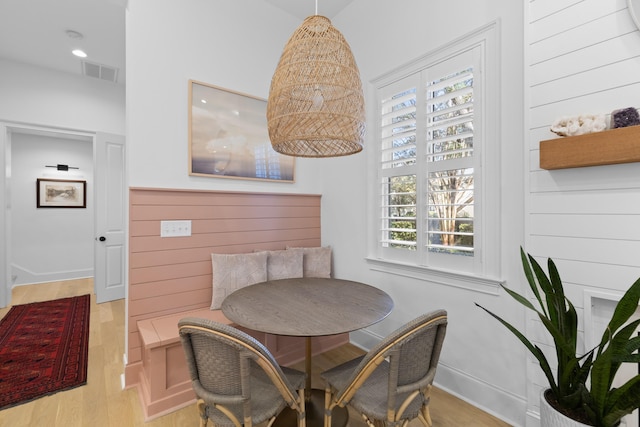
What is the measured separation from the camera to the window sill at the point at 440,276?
1.89 m

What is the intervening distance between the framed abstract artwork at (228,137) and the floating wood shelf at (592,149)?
217 centimetres

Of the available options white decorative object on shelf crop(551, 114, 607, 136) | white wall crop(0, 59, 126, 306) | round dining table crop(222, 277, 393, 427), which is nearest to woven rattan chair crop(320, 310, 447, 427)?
round dining table crop(222, 277, 393, 427)

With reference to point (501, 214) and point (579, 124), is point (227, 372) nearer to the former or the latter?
point (501, 214)

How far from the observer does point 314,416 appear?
1.80 meters

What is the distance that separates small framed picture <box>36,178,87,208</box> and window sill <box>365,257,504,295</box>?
5.66m

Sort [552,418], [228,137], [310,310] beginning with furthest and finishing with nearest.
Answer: [228,137] < [310,310] < [552,418]

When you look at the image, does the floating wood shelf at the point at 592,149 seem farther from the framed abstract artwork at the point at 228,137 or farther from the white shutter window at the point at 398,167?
the framed abstract artwork at the point at 228,137

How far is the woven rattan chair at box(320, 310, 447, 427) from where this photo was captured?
114 centimetres

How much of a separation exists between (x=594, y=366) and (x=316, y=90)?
1.66 m

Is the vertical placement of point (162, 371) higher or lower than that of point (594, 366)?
lower

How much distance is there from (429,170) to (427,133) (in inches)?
11.4

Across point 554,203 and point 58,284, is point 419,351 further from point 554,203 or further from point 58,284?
point 58,284

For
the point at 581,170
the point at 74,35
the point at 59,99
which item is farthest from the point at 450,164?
the point at 59,99

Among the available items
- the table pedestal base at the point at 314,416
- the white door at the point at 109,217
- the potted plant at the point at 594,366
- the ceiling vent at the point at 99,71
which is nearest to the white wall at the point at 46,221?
the ceiling vent at the point at 99,71
